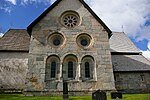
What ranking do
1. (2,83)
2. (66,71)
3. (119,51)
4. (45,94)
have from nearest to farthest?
1. (45,94)
2. (66,71)
3. (2,83)
4. (119,51)

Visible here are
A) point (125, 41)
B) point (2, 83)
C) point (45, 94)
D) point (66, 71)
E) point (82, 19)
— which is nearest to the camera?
point (45, 94)

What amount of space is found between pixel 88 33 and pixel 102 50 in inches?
91.0

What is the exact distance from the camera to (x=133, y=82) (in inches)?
987

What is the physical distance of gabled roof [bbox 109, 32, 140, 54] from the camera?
29602 millimetres

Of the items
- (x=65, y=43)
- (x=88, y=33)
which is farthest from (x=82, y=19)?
(x=65, y=43)

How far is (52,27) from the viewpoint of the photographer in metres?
21.8

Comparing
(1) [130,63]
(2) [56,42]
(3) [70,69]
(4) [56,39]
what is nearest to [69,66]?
(3) [70,69]

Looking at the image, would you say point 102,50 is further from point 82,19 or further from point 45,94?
point 45,94

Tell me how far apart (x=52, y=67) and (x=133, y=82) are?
10321 millimetres

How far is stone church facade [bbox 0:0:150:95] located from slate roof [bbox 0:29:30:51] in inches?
75.2

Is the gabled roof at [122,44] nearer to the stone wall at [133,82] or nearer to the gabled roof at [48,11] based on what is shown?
the stone wall at [133,82]

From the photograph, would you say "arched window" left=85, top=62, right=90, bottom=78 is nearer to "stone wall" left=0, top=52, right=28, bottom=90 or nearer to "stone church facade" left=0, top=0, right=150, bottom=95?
"stone church facade" left=0, top=0, right=150, bottom=95

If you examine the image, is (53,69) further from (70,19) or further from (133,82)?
(133,82)

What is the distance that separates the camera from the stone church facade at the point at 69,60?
20.0m
